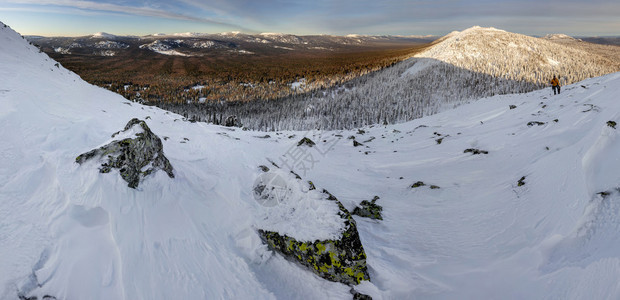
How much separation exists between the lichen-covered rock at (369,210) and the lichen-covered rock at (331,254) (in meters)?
3.97

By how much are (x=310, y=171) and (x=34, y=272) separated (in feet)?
45.7

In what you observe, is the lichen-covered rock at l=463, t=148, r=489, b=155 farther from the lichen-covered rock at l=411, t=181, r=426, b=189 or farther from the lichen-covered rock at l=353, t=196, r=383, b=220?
the lichen-covered rock at l=353, t=196, r=383, b=220

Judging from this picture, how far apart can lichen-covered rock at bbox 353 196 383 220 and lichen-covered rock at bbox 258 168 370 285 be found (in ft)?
13.0

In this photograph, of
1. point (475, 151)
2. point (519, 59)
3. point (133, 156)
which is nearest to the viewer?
point (133, 156)

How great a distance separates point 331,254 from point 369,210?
5.35 meters

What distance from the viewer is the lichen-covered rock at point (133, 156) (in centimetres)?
757

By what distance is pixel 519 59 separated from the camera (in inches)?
3866

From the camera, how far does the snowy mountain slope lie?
8738 cm

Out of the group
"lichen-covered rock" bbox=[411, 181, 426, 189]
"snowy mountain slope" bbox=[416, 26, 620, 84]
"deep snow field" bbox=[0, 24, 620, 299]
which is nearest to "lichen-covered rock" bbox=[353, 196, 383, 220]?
"deep snow field" bbox=[0, 24, 620, 299]

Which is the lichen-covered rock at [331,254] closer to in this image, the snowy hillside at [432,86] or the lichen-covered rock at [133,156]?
the lichen-covered rock at [133,156]

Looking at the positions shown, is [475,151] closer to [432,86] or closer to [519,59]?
[432,86]

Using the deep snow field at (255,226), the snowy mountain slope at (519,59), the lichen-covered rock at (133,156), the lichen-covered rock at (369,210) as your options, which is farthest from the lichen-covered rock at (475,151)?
the snowy mountain slope at (519,59)

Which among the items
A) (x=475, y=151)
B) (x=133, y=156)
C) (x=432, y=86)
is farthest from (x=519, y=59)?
(x=133, y=156)

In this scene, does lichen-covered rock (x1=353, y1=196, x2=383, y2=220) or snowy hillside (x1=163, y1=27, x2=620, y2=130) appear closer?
lichen-covered rock (x1=353, y1=196, x2=383, y2=220)
